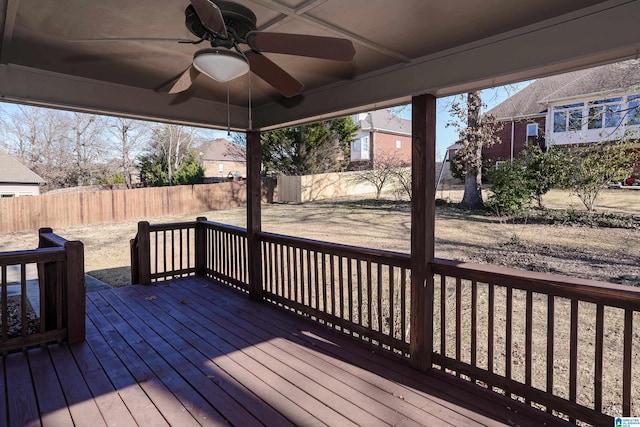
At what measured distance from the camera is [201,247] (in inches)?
224

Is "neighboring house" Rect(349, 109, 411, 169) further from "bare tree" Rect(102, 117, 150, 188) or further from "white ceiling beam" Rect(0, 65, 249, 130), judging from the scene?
"white ceiling beam" Rect(0, 65, 249, 130)

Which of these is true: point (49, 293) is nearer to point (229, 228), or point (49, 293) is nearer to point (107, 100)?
point (107, 100)

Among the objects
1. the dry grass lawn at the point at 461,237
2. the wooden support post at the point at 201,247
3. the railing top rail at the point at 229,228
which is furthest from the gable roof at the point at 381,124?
the railing top rail at the point at 229,228

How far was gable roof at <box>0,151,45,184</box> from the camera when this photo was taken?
53.4ft

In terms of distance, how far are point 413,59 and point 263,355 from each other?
8.57 feet

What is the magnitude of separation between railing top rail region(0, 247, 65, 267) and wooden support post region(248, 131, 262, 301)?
193 cm

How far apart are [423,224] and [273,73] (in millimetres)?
1526

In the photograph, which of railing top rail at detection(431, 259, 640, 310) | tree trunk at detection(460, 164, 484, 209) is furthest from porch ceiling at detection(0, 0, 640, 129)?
tree trunk at detection(460, 164, 484, 209)

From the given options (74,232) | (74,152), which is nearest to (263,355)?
(74,232)

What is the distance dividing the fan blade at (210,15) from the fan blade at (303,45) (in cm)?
17

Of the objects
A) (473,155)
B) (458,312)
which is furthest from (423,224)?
(473,155)

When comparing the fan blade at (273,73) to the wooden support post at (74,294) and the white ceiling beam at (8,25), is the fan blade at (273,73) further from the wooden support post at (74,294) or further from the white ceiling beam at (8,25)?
the wooden support post at (74,294)

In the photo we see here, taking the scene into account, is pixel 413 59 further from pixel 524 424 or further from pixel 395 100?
pixel 524 424

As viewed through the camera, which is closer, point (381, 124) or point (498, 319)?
point (498, 319)
